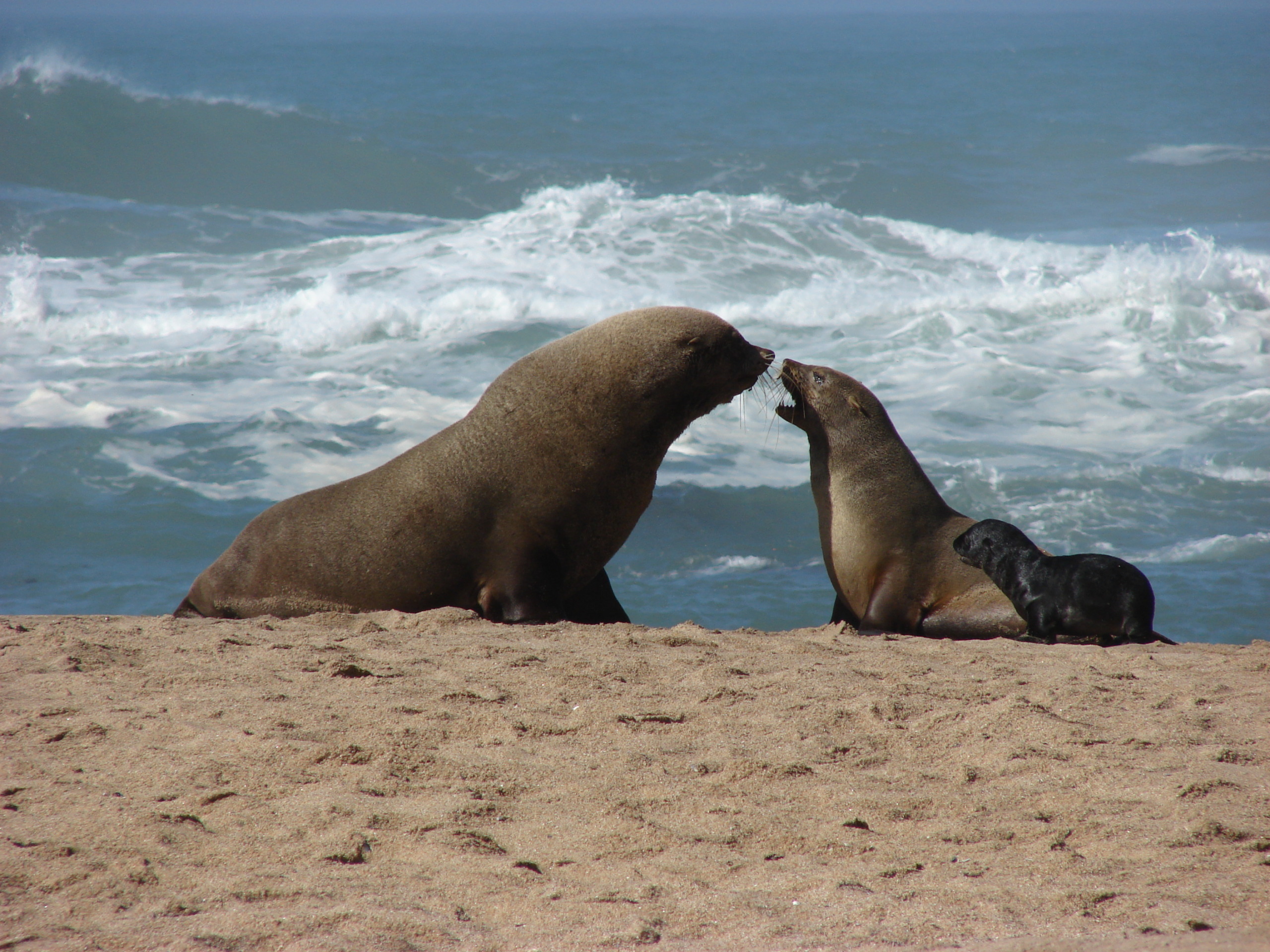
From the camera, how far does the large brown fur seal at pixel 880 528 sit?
20.4 feet

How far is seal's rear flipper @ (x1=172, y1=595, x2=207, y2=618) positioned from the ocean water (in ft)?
7.17

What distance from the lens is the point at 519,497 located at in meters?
5.57

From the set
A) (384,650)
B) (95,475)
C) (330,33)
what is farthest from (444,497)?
(330,33)

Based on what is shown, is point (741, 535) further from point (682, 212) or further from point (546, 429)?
point (682, 212)

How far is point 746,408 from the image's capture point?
13961 millimetres

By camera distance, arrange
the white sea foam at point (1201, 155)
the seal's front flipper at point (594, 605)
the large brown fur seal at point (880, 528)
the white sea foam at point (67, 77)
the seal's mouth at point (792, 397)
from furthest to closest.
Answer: the white sea foam at point (1201, 155) → the white sea foam at point (67, 77) → the seal's mouth at point (792, 397) → the large brown fur seal at point (880, 528) → the seal's front flipper at point (594, 605)

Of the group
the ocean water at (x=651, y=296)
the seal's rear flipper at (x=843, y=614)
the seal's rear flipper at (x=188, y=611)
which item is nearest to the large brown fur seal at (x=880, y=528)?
the seal's rear flipper at (x=843, y=614)

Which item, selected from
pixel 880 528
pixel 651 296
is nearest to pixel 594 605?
pixel 880 528

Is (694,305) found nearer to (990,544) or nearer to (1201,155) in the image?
(990,544)

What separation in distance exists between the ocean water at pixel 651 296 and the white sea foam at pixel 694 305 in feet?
0.24

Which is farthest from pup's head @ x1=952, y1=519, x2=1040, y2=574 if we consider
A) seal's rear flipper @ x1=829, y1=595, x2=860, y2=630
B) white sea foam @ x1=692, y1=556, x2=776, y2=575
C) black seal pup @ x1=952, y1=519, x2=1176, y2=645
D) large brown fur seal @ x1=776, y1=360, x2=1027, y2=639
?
white sea foam @ x1=692, y1=556, x2=776, y2=575

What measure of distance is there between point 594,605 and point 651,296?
12731 mm

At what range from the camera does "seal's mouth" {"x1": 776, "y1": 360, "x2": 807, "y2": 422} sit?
6.79 meters

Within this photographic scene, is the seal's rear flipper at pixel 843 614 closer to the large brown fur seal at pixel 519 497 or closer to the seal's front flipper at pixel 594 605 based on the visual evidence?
the seal's front flipper at pixel 594 605
